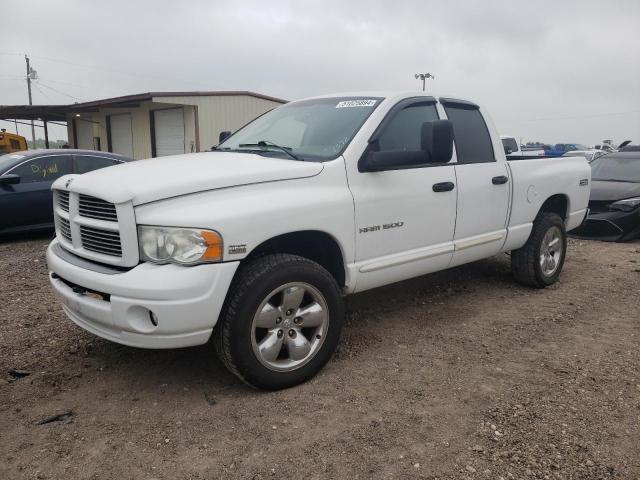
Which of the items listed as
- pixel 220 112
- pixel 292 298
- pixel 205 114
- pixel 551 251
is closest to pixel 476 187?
pixel 551 251

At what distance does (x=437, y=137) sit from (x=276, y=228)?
1339mm

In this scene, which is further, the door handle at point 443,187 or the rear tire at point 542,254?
the rear tire at point 542,254

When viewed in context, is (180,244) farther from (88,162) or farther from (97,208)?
(88,162)

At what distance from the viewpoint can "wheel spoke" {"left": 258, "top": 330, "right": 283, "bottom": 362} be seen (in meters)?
3.09

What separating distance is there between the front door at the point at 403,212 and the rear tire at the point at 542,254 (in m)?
1.46

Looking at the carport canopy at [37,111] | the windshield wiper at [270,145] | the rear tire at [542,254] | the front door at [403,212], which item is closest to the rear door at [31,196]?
the windshield wiper at [270,145]

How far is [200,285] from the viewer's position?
278 centimetres

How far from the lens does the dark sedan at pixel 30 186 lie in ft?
24.8

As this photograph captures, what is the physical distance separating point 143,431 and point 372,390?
1.34 meters

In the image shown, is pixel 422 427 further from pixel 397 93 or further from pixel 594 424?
pixel 397 93

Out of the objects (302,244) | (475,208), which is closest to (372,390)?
(302,244)

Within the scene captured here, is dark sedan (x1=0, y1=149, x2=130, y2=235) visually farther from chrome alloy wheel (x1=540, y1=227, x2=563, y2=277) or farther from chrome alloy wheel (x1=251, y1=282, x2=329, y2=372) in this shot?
chrome alloy wheel (x1=540, y1=227, x2=563, y2=277)

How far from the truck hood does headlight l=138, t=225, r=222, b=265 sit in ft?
0.65

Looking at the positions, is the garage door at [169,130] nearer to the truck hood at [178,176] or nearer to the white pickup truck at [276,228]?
the white pickup truck at [276,228]
